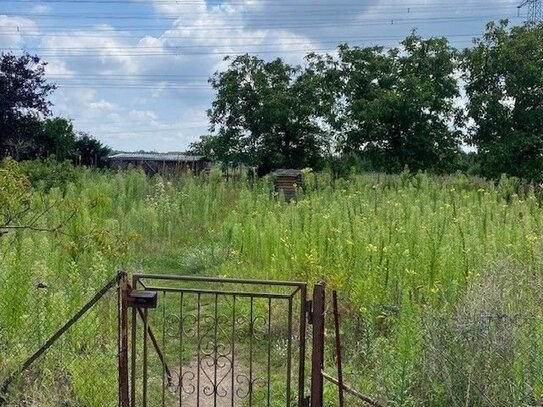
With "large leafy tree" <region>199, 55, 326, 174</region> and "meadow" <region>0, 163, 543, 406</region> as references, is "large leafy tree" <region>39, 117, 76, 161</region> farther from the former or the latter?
"meadow" <region>0, 163, 543, 406</region>

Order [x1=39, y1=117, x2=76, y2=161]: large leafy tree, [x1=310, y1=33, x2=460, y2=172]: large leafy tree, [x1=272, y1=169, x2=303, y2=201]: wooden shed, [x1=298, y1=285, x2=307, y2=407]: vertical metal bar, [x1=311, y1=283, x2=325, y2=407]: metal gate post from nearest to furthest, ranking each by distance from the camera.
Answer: [x1=311, y1=283, x2=325, y2=407]: metal gate post → [x1=298, y1=285, x2=307, y2=407]: vertical metal bar → [x1=272, y1=169, x2=303, y2=201]: wooden shed → [x1=310, y1=33, x2=460, y2=172]: large leafy tree → [x1=39, y1=117, x2=76, y2=161]: large leafy tree

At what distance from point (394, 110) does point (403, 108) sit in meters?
0.23

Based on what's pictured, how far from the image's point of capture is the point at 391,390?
2.99 metres

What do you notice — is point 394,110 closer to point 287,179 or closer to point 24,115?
point 287,179

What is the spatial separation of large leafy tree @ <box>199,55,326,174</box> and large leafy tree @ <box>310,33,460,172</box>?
48.7 inches

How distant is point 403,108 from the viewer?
14.7m

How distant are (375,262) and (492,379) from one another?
1866 mm

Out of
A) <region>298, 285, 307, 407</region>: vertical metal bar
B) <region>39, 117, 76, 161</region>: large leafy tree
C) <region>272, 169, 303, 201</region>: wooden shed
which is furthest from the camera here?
<region>39, 117, 76, 161</region>: large leafy tree

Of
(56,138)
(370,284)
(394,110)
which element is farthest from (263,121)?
(370,284)

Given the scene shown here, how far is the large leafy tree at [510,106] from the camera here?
13211 millimetres

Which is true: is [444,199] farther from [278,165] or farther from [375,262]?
[278,165]

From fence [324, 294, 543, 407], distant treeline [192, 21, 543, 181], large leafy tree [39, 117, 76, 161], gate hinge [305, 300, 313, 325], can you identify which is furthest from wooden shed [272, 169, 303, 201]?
large leafy tree [39, 117, 76, 161]

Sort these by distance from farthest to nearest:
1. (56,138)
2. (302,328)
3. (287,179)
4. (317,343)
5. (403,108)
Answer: (56,138)
(403,108)
(287,179)
(302,328)
(317,343)

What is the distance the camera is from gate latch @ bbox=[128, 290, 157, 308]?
282 cm
